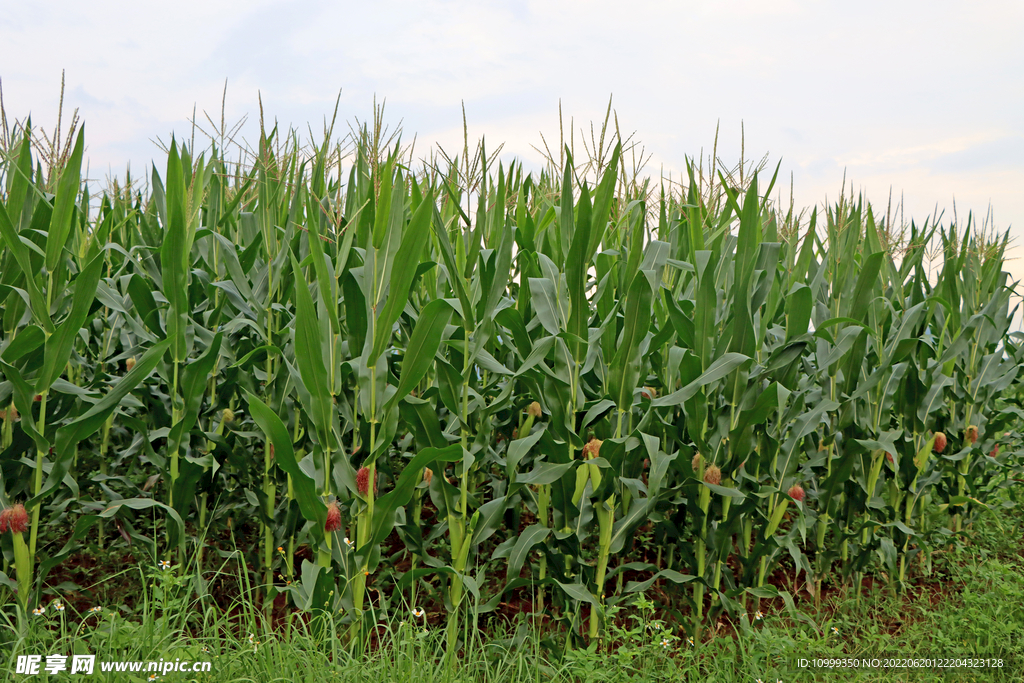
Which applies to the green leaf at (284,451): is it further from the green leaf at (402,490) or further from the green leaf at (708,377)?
the green leaf at (708,377)

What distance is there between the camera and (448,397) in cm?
304

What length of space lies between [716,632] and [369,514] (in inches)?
78.5

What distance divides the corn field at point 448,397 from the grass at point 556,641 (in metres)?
0.14

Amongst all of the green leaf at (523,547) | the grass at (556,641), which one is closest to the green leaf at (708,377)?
the green leaf at (523,547)

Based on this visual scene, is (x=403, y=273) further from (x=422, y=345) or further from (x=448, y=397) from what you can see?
(x=448, y=397)

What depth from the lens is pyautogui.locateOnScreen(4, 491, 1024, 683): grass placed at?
267 cm

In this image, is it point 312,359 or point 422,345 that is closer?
point 312,359

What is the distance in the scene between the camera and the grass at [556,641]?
105 inches

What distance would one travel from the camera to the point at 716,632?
3.58 meters

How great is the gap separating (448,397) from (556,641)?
131 centimetres

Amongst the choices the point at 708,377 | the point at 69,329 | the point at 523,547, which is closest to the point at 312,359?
the point at 69,329

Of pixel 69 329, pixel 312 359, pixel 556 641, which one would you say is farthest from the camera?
pixel 556 641

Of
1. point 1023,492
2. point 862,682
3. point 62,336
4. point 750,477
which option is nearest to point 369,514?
point 62,336

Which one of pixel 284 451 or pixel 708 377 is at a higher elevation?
pixel 708 377
